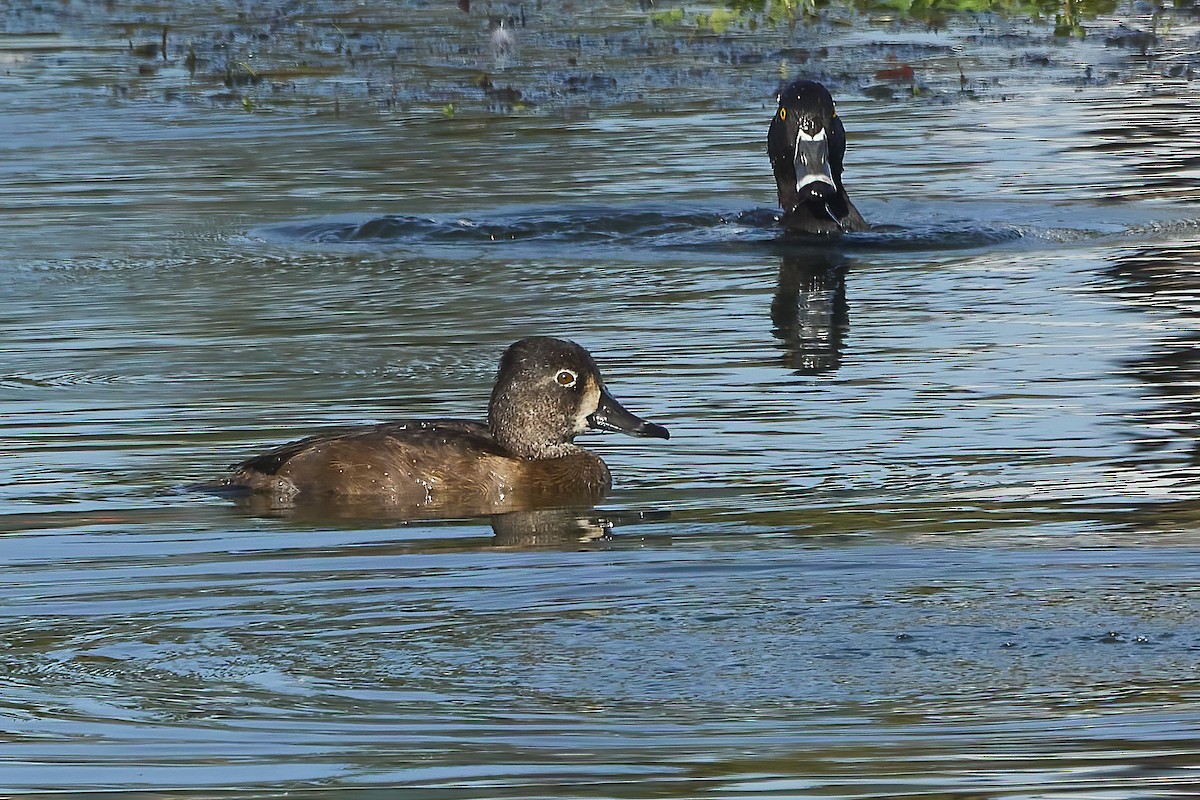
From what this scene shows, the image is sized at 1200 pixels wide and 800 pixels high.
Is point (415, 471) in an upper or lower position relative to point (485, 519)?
upper

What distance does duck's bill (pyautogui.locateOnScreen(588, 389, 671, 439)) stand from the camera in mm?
10062

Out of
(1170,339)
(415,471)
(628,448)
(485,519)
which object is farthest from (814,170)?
(485,519)

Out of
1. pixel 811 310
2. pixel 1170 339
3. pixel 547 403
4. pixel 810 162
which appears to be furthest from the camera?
pixel 810 162

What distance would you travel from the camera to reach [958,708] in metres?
6.75

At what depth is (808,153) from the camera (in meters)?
17.2

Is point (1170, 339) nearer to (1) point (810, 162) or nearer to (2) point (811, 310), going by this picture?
(2) point (811, 310)

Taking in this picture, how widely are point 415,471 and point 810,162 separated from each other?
25.4 ft

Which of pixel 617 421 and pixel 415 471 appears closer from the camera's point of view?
pixel 415 471

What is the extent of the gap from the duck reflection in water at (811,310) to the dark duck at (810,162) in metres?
0.41

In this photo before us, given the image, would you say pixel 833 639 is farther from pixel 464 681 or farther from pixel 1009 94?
pixel 1009 94

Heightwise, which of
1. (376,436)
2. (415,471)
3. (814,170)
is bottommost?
(415,471)

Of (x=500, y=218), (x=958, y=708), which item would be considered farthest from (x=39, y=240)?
(x=958, y=708)

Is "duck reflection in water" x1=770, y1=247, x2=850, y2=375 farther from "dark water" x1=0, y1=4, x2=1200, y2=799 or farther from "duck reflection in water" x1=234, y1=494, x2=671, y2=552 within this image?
"duck reflection in water" x1=234, y1=494, x2=671, y2=552

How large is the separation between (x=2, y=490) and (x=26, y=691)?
2711 millimetres
